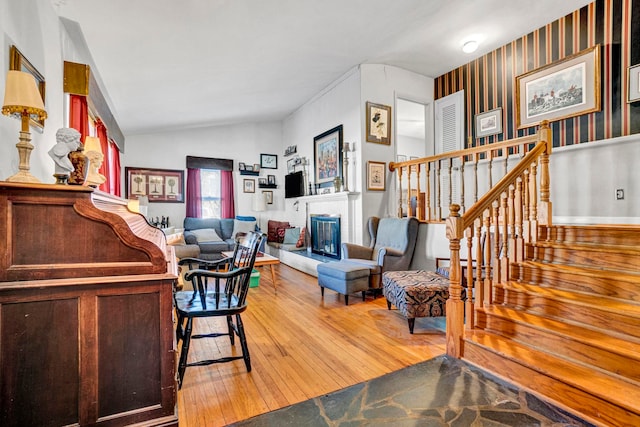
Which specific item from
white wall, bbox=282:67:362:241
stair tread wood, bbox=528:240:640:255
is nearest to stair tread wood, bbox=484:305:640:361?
stair tread wood, bbox=528:240:640:255

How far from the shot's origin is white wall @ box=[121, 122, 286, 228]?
6.24 metres

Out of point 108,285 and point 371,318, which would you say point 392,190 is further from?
point 108,285

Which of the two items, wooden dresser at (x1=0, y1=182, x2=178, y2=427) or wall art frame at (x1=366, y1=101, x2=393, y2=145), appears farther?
wall art frame at (x1=366, y1=101, x2=393, y2=145)

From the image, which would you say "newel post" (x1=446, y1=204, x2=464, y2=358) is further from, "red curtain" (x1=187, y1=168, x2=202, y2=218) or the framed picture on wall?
"red curtain" (x1=187, y1=168, x2=202, y2=218)

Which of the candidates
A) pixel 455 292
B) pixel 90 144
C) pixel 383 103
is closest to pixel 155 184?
pixel 90 144

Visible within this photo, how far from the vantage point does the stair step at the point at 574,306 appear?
1.84 meters

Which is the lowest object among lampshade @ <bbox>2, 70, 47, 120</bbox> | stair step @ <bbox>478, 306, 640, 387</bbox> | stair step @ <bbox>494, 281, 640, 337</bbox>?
stair step @ <bbox>478, 306, 640, 387</bbox>

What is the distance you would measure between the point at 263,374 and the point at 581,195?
12.9 ft

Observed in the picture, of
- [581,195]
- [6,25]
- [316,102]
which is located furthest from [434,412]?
[316,102]

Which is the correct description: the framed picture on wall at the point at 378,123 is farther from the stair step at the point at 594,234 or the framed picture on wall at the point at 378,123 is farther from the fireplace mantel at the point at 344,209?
the stair step at the point at 594,234

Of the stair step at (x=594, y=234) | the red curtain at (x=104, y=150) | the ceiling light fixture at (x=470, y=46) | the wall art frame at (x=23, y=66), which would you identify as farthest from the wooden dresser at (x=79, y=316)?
the ceiling light fixture at (x=470, y=46)

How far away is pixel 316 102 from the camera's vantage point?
579cm

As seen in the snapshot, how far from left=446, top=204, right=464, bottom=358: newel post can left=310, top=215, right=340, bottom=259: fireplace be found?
8.99 feet

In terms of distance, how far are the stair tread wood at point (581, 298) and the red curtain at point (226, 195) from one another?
5.71 m
